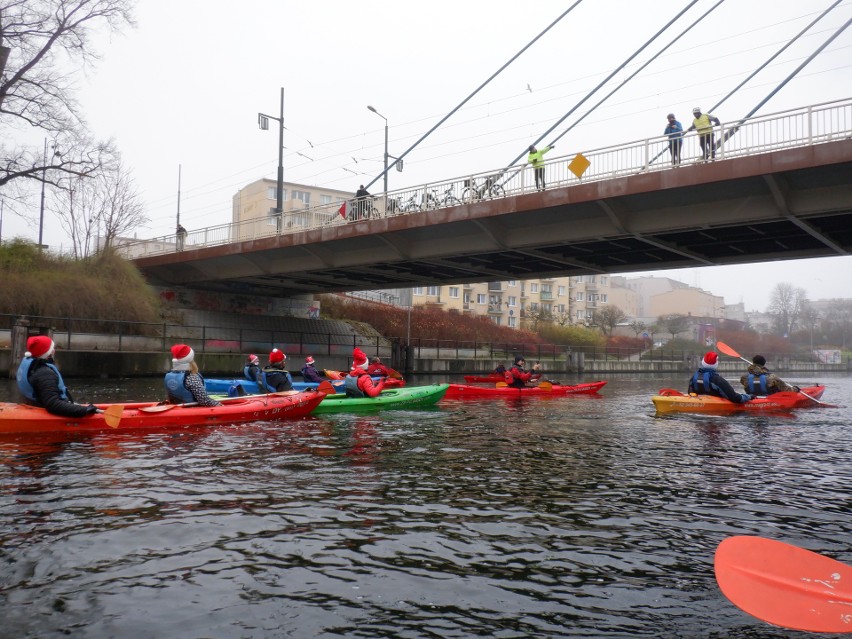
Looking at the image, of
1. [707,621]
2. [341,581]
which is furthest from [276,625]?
[707,621]

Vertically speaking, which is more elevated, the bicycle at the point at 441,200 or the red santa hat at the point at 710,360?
the bicycle at the point at 441,200

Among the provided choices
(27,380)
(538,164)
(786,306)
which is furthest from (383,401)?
(786,306)

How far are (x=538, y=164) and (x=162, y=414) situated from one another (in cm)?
Answer: 1271

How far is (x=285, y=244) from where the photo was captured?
85.8 ft

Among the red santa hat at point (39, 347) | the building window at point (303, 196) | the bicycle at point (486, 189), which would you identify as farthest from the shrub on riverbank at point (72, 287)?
the building window at point (303, 196)

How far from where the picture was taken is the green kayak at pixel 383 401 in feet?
49.1

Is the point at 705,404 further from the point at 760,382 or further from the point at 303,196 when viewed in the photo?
the point at 303,196

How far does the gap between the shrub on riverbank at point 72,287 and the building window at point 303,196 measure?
160ft

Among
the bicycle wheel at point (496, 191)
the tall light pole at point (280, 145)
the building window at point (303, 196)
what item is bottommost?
the bicycle wheel at point (496, 191)

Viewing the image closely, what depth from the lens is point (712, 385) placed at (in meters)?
16.1

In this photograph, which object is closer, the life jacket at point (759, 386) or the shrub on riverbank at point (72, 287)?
the life jacket at point (759, 386)

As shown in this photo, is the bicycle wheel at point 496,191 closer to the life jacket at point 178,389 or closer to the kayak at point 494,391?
Answer: the kayak at point 494,391

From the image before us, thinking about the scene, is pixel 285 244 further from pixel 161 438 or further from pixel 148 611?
pixel 148 611

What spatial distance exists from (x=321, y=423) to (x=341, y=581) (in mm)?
8810
